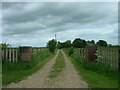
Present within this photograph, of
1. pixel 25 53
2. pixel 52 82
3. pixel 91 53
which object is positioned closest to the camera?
pixel 52 82

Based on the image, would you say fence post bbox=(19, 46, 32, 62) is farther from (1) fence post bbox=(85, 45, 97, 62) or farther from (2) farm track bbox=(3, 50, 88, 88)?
(2) farm track bbox=(3, 50, 88, 88)

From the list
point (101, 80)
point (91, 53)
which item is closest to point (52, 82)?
point (101, 80)

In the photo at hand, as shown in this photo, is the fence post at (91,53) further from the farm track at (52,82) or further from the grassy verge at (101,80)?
the farm track at (52,82)

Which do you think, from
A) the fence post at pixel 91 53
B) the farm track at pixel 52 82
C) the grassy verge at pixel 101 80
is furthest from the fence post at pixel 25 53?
the grassy verge at pixel 101 80

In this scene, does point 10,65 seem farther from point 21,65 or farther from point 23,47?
point 23,47

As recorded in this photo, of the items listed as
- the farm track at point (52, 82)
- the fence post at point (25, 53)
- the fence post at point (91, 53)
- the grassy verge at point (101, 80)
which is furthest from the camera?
the fence post at point (25, 53)

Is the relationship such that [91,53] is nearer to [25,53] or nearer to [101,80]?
[25,53]

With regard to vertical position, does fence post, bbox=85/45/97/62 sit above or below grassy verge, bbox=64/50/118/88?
above

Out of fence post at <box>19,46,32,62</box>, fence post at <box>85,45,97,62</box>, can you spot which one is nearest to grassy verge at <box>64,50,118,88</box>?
fence post at <box>85,45,97,62</box>

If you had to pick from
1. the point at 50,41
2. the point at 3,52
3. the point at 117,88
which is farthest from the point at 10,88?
the point at 50,41

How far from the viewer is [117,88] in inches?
254

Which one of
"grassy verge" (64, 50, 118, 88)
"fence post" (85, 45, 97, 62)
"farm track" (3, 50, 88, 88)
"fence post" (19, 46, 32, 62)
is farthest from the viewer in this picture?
"fence post" (19, 46, 32, 62)

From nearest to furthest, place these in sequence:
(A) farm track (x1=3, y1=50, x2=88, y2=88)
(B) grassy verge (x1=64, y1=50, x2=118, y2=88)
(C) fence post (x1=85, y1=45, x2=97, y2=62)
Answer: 1. (B) grassy verge (x1=64, y1=50, x2=118, y2=88)
2. (A) farm track (x1=3, y1=50, x2=88, y2=88)
3. (C) fence post (x1=85, y1=45, x2=97, y2=62)

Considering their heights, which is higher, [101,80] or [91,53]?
[91,53]
